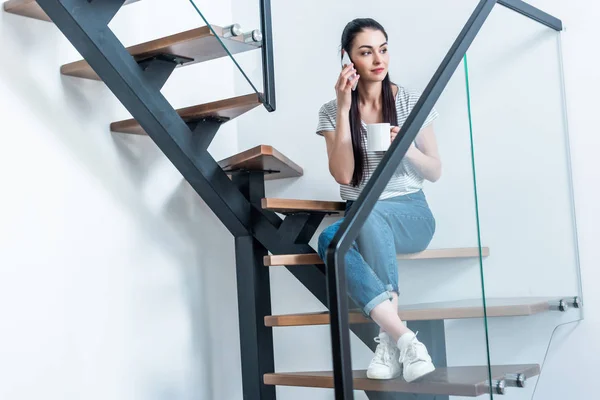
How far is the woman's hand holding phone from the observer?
2572 mm

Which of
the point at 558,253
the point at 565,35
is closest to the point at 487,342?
the point at 558,253

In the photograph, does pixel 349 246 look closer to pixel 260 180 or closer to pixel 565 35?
pixel 260 180

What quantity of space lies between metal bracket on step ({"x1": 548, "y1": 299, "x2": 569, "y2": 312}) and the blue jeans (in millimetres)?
833

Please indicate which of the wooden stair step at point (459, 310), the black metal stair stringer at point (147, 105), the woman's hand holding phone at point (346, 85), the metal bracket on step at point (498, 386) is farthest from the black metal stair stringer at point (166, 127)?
the metal bracket on step at point (498, 386)

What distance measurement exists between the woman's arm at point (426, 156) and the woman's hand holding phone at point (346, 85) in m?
0.70

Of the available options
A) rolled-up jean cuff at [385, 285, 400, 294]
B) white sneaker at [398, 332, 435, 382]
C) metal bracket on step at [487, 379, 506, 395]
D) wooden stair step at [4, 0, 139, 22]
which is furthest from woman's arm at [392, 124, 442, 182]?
wooden stair step at [4, 0, 139, 22]

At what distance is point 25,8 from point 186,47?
55 centimetres

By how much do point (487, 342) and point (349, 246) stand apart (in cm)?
49

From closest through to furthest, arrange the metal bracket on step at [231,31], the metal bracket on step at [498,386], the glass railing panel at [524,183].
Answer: the metal bracket on step at [498,386]
the glass railing panel at [524,183]
the metal bracket on step at [231,31]

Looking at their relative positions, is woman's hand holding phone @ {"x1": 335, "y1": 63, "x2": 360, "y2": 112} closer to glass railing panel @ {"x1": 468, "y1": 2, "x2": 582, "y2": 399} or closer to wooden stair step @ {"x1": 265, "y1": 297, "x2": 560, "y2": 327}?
glass railing panel @ {"x1": 468, "y1": 2, "x2": 582, "y2": 399}

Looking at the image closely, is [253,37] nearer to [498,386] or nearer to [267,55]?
[267,55]

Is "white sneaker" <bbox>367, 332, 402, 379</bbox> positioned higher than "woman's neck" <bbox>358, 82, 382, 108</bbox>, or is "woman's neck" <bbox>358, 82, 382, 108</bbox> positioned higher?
"woman's neck" <bbox>358, 82, 382, 108</bbox>

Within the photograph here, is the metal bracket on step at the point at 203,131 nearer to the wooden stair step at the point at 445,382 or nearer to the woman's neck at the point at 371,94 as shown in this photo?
the woman's neck at the point at 371,94

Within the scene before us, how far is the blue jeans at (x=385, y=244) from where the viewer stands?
181cm
